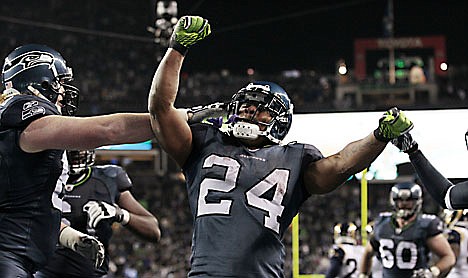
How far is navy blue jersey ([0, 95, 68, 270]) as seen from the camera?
3557 mm

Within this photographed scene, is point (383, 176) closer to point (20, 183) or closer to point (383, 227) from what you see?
point (383, 227)

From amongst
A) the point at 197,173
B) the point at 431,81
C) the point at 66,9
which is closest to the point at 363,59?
the point at 431,81

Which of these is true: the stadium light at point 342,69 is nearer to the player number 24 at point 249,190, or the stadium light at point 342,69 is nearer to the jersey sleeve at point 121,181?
the jersey sleeve at point 121,181

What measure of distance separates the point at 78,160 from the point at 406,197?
3.02m

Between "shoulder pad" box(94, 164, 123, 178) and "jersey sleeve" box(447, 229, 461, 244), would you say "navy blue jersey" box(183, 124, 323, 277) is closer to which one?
"shoulder pad" box(94, 164, 123, 178)

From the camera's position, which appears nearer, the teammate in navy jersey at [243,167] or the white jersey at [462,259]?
the teammate in navy jersey at [243,167]

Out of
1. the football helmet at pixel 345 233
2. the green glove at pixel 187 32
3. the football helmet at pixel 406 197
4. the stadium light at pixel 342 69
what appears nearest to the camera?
the green glove at pixel 187 32

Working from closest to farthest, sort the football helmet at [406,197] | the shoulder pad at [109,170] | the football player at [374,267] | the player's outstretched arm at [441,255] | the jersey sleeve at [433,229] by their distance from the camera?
the shoulder pad at [109,170]
the player's outstretched arm at [441,255]
the jersey sleeve at [433,229]
the football helmet at [406,197]
the football player at [374,267]

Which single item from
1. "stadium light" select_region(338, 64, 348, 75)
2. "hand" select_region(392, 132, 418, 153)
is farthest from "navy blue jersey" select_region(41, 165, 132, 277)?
"stadium light" select_region(338, 64, 348, 75)

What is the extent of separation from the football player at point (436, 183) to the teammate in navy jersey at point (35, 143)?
132cm

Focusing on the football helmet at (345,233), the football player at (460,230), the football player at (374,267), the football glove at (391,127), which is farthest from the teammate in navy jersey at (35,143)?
the football player at (460,230)

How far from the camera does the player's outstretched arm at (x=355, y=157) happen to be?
3.42 meters

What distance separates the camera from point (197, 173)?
3604 mm

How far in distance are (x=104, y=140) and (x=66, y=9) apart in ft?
63.9
